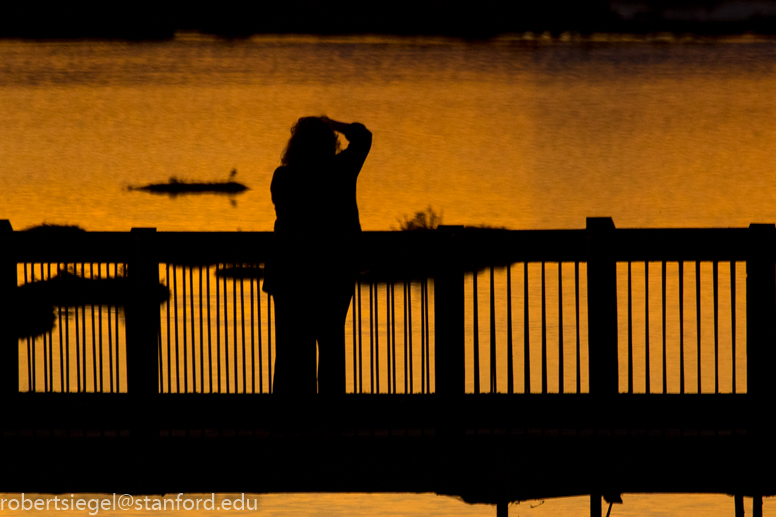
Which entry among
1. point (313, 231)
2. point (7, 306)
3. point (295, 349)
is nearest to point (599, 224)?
point (313, 231)

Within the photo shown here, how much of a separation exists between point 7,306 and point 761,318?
3.29 m

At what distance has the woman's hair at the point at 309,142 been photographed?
4254mm

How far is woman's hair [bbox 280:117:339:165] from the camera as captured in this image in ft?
14.0

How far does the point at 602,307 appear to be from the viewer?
3955 mm

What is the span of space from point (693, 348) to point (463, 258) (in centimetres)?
1207

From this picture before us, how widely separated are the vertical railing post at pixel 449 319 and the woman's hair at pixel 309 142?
715mm

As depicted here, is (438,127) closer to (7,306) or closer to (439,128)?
(439,128)

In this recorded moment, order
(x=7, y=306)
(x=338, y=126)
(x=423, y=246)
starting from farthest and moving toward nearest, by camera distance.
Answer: (x=338, y=126) < (x=7, y=306) < (x=423, y=246)

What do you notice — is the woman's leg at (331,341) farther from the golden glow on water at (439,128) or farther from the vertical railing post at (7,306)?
the golden glow on water at (439,128)

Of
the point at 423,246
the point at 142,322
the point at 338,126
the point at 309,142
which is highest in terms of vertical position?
the point at 338,126

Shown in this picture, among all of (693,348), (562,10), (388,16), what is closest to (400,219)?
(388,16)

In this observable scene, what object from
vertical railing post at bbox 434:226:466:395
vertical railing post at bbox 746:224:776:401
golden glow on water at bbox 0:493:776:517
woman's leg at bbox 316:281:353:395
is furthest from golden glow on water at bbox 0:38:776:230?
vertical railing post at bbox 746:224:776:401

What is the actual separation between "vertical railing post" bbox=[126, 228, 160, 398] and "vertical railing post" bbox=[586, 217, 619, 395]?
1833mm

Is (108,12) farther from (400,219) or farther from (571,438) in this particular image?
(571,438)
